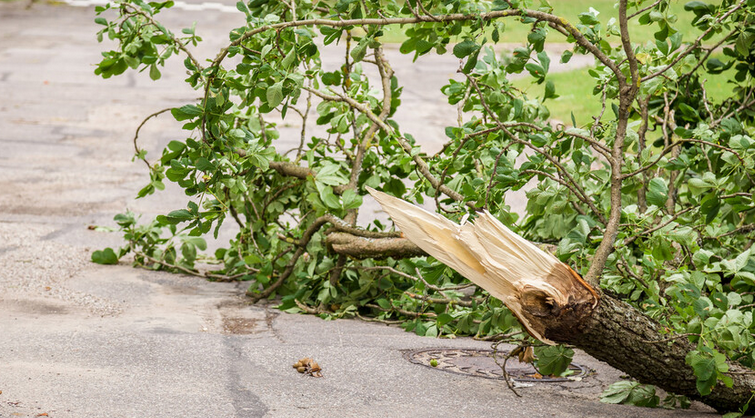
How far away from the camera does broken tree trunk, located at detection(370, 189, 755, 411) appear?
11.5 feet

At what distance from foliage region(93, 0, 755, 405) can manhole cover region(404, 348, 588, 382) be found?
0.48 ft

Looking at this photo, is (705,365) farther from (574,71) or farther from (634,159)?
(574,71)

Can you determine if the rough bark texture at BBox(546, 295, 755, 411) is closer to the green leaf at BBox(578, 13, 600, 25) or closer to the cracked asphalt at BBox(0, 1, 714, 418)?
the cracked asphalt at BBox(0, 1, 714, 418)

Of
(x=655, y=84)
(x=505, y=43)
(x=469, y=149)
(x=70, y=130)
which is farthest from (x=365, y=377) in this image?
(x=505, y=43)

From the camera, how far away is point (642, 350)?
376cm

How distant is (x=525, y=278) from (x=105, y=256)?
402 cm

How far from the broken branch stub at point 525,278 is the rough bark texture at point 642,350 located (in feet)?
0.17

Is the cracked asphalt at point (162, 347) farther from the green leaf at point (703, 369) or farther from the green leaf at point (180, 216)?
the green leaf at point (180, 216)

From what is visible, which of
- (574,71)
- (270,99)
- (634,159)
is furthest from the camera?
(574,71)

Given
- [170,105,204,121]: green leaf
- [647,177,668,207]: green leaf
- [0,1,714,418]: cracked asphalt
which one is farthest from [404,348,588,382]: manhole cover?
[170,105,204,121]: green leaf

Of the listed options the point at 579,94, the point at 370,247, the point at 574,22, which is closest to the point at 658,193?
the point at 370,247

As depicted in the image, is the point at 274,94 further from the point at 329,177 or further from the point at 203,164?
the point at 329,177

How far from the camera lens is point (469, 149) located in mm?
4418

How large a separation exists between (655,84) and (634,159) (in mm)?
437
